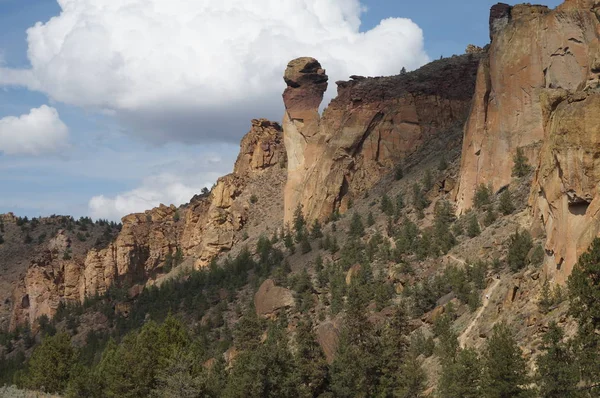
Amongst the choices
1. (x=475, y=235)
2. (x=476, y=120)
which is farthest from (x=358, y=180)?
(x=475, y=235)

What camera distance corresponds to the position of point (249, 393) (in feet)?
189

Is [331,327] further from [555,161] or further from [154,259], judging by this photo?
[154,259]

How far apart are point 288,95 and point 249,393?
323 feet

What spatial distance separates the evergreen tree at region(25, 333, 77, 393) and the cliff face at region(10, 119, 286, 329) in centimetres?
7284

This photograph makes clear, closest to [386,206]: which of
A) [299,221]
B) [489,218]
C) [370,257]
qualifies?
[370,257]

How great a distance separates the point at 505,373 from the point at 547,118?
1713 centimetres

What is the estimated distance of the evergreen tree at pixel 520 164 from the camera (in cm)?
8694

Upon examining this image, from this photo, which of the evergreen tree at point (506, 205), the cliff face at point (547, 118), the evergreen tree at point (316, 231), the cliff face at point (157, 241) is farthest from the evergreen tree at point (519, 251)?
the cliff face at point (157, 241)

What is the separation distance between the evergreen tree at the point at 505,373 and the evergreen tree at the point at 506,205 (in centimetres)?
3558

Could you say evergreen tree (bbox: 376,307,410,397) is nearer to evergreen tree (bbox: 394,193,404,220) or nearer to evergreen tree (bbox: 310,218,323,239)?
evergreen tree (bbox: 394,193,404,220)

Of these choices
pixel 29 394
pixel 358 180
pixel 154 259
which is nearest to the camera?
pixel 29 394

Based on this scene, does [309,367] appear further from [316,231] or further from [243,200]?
[243,200]

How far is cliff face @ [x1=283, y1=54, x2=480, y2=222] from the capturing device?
13300 centimetres

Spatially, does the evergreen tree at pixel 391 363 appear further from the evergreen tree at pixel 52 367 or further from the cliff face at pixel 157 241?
the cliff face at pixel 157 241
